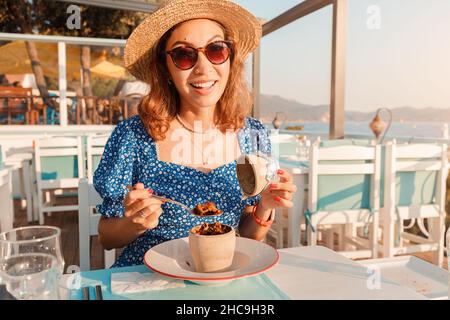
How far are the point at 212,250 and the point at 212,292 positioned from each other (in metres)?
0.09

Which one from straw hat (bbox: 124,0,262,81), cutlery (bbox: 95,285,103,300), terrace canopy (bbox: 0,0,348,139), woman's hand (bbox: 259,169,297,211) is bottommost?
cutlery (bbox: 95,285,103,300)

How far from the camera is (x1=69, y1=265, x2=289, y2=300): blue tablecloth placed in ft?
2.55

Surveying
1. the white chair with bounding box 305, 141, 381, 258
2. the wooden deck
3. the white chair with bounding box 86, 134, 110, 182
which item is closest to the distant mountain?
the wooden deck

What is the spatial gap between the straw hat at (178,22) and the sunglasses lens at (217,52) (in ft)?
0.50

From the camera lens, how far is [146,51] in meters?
1.58

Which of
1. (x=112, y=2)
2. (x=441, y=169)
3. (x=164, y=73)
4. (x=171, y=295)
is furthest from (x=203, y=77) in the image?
(x=112, y=2)

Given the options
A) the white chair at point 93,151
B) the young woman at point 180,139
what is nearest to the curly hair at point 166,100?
the young woman at point 180,139

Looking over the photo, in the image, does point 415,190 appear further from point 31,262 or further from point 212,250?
point 31,262

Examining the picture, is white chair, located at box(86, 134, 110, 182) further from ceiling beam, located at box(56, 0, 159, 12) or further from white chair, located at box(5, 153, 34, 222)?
ceiling beam, located at box(56, 0, 159, 12)

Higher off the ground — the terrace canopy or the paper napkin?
the terrace canopy

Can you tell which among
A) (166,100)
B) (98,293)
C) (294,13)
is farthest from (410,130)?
(98,293)

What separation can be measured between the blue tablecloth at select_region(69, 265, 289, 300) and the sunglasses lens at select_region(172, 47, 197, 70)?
2.65ft

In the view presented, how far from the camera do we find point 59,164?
4035 millimetres
